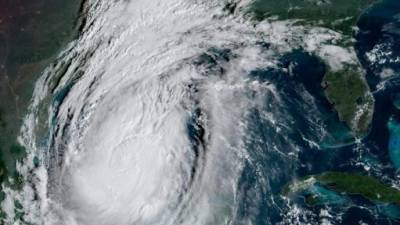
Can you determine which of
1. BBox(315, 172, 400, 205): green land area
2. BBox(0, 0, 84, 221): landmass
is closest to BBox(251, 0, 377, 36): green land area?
BBox(315, 172, 400, 205): green land area

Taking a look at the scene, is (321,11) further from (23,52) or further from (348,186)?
(23,52)

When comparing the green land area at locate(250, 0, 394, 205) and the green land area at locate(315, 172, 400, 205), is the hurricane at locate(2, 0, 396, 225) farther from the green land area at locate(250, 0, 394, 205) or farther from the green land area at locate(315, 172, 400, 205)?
the green land area at locate(315, 172, 400, 205)

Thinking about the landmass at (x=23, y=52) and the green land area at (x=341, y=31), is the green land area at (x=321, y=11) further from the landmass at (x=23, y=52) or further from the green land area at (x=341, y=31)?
the landmass at (x=23, y=52)

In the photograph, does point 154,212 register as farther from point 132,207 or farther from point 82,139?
point 82,139

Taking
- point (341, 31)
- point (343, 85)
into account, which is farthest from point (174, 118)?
point (341, 31)

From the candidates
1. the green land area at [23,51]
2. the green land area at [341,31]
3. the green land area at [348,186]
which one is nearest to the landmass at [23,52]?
the green land area at [23,51]

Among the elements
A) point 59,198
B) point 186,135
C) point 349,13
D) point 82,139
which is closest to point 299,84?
point 349,13
